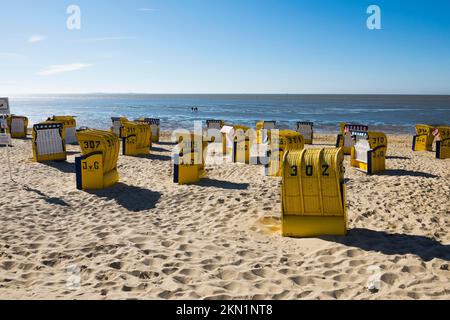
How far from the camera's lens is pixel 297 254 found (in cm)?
560

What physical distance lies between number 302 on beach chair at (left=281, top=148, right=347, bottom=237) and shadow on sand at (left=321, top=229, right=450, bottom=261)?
273mm

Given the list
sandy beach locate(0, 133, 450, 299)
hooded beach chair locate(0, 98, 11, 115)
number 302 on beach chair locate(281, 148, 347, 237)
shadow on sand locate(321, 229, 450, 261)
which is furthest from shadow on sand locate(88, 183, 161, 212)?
shadow on sand locate(321, 229, 450, 261)

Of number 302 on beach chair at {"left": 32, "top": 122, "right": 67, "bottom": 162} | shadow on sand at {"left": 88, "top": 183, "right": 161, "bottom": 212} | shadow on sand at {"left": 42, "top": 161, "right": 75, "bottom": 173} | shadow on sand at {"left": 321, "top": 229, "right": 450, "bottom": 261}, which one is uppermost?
number 302 on beach chair at {"left": 32, "top": 122, "right": 67, "bottom": 162}

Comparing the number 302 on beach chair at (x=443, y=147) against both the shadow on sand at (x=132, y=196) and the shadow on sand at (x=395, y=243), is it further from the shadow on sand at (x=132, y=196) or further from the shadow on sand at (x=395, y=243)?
the shadow on sand at (x=132, y=196)

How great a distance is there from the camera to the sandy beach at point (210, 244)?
14.5 ft

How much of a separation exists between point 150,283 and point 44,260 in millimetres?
1730

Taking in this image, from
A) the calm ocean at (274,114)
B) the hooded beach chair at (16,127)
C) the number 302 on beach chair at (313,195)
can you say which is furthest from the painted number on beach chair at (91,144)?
the calm ocean at (274,114)

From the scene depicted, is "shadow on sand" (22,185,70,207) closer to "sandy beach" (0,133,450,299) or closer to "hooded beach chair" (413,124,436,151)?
"sandy beach" (0,133,450,299)

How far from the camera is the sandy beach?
4.43 meters

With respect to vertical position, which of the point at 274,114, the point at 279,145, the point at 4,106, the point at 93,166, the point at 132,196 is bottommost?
the point at 132,196

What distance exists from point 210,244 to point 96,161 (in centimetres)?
517

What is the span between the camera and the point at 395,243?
5977 millimetres

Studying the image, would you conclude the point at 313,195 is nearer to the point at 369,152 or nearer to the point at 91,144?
the point at 91,144

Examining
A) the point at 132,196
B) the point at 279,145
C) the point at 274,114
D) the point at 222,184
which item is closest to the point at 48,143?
the point at 132,196
